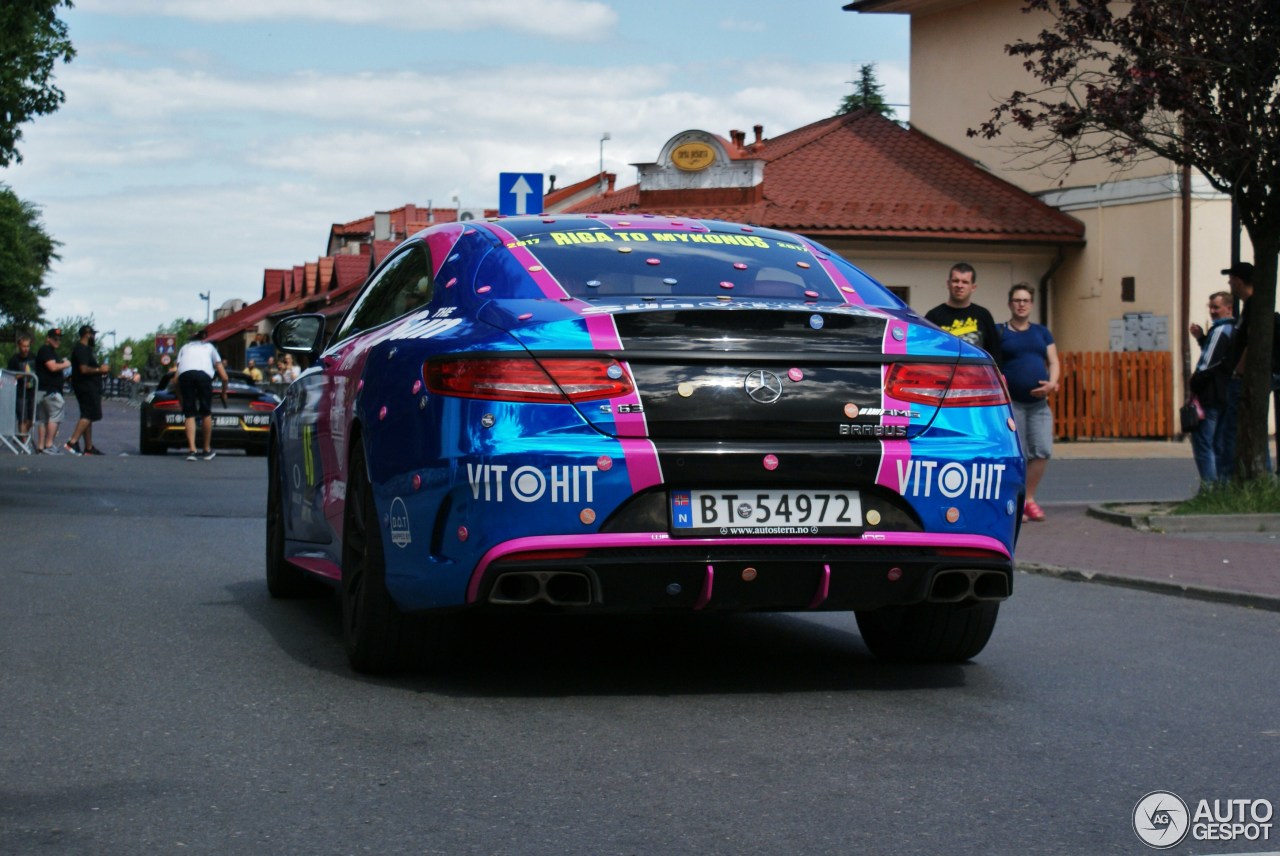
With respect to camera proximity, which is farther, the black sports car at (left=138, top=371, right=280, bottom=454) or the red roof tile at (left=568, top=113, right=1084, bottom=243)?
the red roof tile at (left=568, top=113, right=1084, bottom=243)

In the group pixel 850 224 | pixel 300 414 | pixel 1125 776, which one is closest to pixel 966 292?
pixel 300 414

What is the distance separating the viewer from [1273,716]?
593 centimetres

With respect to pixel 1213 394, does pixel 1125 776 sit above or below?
below

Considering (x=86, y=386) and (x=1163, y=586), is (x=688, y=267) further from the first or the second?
(x=86, y=386)

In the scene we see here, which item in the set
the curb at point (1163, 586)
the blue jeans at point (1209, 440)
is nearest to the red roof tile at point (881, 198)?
the blue jeans at point (1209, 440)

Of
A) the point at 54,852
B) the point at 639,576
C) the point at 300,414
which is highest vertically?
the point at 300,414

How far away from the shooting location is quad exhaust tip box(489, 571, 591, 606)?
18.6 feet

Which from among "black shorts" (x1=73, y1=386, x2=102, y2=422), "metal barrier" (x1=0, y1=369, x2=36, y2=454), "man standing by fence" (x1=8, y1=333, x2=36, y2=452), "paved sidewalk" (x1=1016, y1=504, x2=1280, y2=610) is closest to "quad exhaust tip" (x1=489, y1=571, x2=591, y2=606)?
"paved sidewalk" (x1=1016, y1=504, x2=1280, y2=610)

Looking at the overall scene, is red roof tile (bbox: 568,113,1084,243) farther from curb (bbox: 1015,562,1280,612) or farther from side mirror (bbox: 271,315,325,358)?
side mirror (bbox: 271,315,325,358)

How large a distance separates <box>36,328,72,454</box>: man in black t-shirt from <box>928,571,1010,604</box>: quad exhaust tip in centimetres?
2119

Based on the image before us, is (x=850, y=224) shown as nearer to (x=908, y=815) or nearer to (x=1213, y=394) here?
(x=1213, y=394)

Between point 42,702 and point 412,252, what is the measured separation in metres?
2.31

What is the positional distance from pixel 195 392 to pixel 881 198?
1578cm

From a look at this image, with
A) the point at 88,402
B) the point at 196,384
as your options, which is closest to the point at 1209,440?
the point at 196,384
